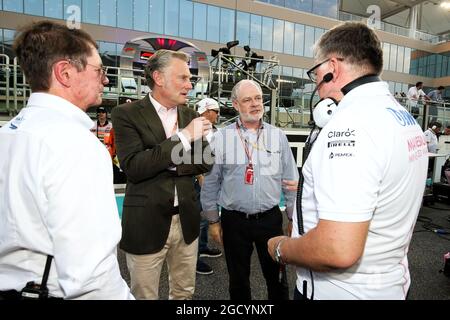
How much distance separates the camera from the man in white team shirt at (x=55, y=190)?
0.92m

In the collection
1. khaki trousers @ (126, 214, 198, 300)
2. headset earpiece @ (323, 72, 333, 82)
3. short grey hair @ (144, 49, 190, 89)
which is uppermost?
short grey hair @ (144, 49, 190, 89)

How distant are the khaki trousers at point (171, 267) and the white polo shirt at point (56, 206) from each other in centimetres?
93

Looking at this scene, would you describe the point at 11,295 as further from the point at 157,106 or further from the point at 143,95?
the point at 143,95

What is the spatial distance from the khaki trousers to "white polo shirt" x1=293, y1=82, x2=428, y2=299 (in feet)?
3.26

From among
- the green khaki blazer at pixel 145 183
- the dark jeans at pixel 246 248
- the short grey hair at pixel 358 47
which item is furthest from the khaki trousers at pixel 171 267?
the short grey hair at pixel 358 47

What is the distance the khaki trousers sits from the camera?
1918 mm

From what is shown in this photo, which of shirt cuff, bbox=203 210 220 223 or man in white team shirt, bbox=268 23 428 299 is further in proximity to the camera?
shirt cuff, bbox=203 210 220 223

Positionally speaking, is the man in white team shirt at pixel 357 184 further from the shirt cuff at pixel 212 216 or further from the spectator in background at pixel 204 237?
the spectator in background at pixel 204 237

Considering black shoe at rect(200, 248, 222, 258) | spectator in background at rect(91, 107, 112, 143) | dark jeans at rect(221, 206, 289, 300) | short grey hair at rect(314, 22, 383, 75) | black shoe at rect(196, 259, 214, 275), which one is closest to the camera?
short grey hair at rect(314, 22, 383, 75)

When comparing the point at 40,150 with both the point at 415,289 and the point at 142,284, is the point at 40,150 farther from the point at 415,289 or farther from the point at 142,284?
the point at 415,289

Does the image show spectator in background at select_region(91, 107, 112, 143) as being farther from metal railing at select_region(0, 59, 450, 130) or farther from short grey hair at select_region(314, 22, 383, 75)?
short grey hair at select_region(314, 22, 383, 75)

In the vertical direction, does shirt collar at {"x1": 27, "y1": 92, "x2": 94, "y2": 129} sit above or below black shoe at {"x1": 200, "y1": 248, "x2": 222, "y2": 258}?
above

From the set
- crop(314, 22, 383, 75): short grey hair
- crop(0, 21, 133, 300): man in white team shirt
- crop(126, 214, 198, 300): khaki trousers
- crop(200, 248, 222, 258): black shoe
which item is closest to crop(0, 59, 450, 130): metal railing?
crop(200, 248, 222, 258): black shoe

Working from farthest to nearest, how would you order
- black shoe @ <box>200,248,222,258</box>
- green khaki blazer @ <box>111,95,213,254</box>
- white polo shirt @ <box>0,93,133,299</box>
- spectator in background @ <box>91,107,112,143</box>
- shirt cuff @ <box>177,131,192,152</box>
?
spectator in background @ <box>91,107,112,143</box>, black shoe @ <box>200,248,222,258</box>, green khaki blazer @ <box>111,95,213,254</box>, shirt cuff @ <box>177,131,192,152</box>, white polo shirt @ <box>0,93,133,299</box>
